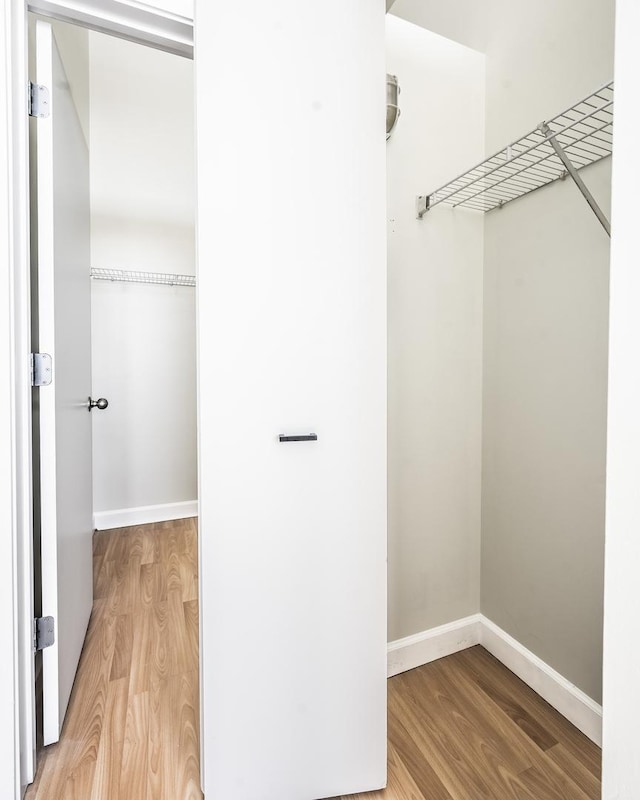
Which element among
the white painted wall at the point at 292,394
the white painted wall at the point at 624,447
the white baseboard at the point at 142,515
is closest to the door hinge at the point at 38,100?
the white painted wall at the point at 292,394

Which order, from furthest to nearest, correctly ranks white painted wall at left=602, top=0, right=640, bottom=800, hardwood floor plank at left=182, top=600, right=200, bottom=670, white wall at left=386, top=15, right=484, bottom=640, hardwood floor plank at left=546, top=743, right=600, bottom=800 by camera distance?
hardwood floor plank at left=182, top=600, right=200, bottom=670 < white wall at left=386, top=15, right=484, bottom=640 < hardwood floor plank at left=546, top=743, right=600, bottom=800 < white painted wall at left=602, top=0, right=640, bottom=800

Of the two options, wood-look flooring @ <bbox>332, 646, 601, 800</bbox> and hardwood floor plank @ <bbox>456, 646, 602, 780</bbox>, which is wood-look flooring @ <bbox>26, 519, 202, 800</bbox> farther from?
hardwood floor plank @ <bbox>456, 646, 602, 780</bbox>

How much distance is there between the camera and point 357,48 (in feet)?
3.60

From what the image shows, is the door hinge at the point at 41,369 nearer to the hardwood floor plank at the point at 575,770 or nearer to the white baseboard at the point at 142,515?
the hardwood floor plank at the point at 575,770

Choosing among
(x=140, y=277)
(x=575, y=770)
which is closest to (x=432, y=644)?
(x=575, y=770)

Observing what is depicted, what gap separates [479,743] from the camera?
1.33m

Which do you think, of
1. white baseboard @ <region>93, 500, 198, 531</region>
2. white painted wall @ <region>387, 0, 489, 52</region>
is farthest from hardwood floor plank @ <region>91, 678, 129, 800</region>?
white painted wall @ <region>387, 0, 489, 52</region>

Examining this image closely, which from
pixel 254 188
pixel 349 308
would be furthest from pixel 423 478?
pixel 254 188

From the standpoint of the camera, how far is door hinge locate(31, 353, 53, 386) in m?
1.24

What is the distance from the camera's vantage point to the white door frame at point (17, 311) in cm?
106

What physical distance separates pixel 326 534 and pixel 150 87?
3.29 metres

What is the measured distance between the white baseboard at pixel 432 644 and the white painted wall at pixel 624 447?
→ 45.1 inches

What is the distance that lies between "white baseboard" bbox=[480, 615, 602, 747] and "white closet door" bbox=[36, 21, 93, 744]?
5.05ft

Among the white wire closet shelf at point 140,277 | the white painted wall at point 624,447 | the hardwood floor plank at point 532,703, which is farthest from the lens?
the white wire closet shelf at point 140,277
